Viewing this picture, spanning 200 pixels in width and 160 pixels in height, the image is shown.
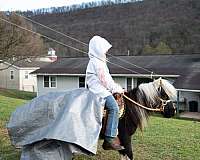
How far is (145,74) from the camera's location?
25.9m

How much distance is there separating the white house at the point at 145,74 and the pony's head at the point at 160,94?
1483 cm

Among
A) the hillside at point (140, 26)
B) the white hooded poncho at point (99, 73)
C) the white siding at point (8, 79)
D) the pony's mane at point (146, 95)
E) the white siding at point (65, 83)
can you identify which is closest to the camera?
the white hooded poncho at point (99, 73)

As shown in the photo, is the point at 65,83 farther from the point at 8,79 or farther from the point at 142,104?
the point at 142,104

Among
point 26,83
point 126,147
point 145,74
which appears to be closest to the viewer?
point 126,147

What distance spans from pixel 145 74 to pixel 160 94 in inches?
793

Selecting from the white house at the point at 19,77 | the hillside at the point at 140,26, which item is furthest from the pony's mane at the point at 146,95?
the hillside at the point at 140,26

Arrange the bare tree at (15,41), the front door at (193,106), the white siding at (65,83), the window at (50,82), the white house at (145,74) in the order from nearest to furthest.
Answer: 1. the front door at (193,106)
2. the white house at (145,74)
3. the white siding at (65,83)
4. the window at (50,82)
5. the bare tree at (15,41)

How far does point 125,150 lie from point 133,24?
2686 inches

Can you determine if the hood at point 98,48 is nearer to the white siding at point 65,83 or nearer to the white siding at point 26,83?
the white siding at point 65,83

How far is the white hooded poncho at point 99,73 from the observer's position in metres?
5.27

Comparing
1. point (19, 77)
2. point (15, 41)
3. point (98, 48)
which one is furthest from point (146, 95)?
point (19, 77)

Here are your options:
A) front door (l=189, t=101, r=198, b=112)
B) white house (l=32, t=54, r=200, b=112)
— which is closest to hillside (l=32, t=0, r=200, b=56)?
white house (l=32, t=54, r=200, b=112)

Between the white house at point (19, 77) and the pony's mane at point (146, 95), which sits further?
the white house at point (19, 77)

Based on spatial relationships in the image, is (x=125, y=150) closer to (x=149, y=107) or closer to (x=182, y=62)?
(x=149, y=107)
